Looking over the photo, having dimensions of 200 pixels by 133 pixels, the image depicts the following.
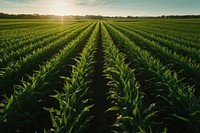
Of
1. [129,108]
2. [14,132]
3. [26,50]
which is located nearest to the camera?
[129,108]

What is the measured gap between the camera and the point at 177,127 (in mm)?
4617

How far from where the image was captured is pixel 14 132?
4.54 meters

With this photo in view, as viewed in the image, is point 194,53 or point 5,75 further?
point 194,53

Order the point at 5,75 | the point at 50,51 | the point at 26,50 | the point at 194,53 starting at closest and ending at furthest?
the point at 5,75, the point at 194,53, the point at 26,50, the point at 50,51

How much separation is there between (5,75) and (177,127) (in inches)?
200

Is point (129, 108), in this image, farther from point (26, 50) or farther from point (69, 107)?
point (26, 50)

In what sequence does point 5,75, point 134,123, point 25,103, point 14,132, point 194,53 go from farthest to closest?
point 194,53, point 5,75, point 25,103, point 14,132, point 134,123

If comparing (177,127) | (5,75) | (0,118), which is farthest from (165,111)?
(5,75)

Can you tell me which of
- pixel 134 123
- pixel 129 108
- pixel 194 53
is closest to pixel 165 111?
pixel 129 108

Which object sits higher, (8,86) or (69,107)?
(69,107)

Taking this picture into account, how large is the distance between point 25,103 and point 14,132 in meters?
0.64

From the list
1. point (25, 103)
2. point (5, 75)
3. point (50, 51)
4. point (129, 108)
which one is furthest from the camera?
point (50, 51)

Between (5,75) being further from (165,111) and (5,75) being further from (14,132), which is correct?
(165,111)

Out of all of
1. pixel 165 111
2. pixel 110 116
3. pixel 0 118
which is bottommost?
pixel 110 116
